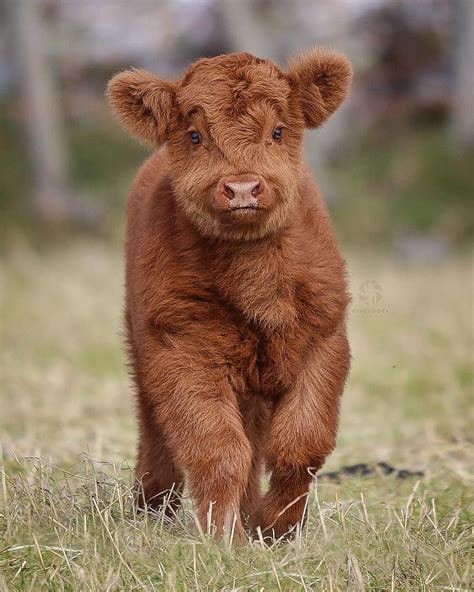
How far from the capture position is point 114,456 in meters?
6.36

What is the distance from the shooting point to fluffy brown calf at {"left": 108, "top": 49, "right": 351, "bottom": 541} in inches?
176

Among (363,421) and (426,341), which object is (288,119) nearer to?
(363,421)

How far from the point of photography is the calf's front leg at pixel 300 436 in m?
4.57

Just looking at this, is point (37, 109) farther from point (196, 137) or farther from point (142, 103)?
point (196, 137)

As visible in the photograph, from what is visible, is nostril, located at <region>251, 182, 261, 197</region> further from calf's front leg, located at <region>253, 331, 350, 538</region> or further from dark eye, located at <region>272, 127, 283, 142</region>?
calf's front leg, located at <region>253, 331, 350, 538</region>

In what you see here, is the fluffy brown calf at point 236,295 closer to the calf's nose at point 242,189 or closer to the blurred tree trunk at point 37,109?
the calf's nose at point 242,189

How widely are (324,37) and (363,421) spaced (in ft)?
48.5

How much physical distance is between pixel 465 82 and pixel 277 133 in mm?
15862

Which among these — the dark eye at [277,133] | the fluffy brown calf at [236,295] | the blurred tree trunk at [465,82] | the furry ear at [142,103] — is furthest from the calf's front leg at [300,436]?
the blurred tree trunk at [465,82]

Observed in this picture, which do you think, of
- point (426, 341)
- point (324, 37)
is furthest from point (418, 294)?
point (324, 37)

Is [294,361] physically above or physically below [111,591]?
above

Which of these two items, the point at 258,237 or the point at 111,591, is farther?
the point at 258,237

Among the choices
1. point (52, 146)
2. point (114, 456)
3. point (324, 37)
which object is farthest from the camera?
point (324, 37)

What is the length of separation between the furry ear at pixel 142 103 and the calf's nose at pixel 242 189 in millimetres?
582
